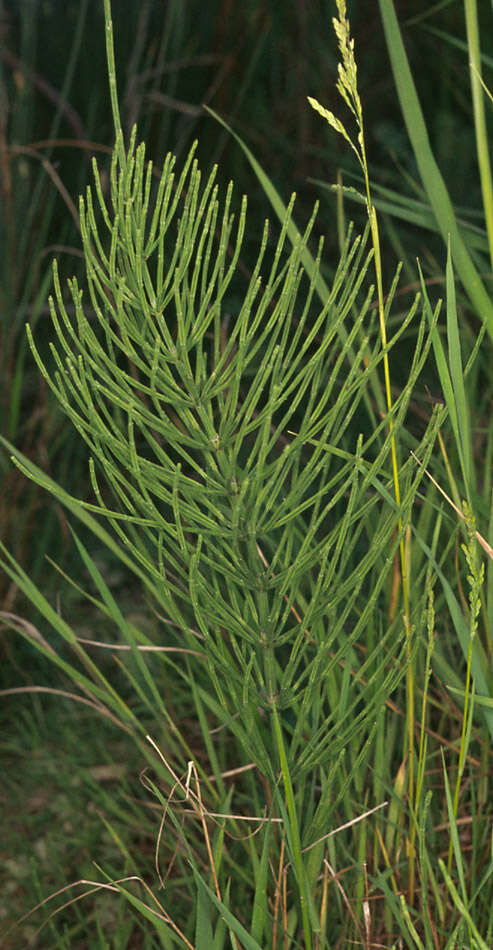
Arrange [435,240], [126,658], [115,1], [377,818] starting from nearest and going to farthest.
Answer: [377,818]
[126,658]
[435,240]
[115,1]

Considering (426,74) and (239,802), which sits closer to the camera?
(239,802)

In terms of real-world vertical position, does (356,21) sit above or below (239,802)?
above

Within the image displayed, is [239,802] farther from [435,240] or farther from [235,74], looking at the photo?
[235,74]

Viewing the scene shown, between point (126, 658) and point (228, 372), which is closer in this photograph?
point (228, 372)

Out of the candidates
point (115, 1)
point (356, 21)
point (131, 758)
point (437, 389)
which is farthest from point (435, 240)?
point (131, 758)

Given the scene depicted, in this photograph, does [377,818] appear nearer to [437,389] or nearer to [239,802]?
[239,802]

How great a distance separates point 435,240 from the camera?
1.65 metres

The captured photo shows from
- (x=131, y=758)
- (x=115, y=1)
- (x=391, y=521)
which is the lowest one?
(x=131, y=758)

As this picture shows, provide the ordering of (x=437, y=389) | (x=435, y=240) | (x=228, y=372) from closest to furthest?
(x=228, y=372) → (x=437, y=389) → (x=435, y=240)

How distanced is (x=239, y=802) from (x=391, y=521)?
47 centimetres

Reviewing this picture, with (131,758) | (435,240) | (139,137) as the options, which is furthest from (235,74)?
(131,758)

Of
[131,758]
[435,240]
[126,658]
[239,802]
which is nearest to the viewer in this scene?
[239,802]

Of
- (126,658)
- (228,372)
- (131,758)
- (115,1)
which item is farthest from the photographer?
(115,1)

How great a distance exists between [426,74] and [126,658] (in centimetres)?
121
